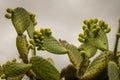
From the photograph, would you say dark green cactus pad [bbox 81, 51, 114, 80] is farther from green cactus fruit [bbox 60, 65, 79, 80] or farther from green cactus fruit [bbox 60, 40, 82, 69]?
green cactus fruit [bbox 60, 40, 82, 69]

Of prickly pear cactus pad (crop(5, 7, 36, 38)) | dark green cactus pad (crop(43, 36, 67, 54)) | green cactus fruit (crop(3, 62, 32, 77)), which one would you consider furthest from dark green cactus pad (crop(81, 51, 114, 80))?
prickly pear cactus pad (crop(5, 7, 36, 38))

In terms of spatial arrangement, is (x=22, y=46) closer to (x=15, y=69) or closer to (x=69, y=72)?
(x=15, y=69)

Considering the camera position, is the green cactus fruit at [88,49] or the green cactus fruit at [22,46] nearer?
the green cactus fruit at [22,46]

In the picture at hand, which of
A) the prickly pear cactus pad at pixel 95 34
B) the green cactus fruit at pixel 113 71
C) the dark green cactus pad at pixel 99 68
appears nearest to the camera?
the green cactus fruit at pixel 113 71

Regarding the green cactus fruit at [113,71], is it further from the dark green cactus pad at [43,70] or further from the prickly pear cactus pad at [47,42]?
the prickly pear cactus pad at [47,42]

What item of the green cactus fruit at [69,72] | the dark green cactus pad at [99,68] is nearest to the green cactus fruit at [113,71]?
the dark green cactus pad at [99,68]
